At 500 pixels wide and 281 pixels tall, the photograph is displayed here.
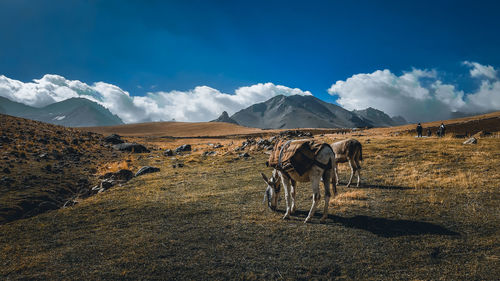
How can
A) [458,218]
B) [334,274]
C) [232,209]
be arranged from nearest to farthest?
[334,274] < [458,218] < [232,209]

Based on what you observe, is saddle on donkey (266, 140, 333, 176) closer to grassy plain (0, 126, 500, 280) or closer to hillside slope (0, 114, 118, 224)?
grassy plain (0, 126, 500, 280)

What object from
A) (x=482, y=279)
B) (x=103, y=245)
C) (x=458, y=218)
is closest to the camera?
(x=482, y=279)

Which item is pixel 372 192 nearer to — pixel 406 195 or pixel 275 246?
pixel 406 195

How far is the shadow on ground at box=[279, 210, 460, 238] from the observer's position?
7483 millimetres

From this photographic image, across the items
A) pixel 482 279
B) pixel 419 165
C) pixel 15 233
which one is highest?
pixel 419 165

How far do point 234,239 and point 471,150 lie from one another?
23.7 metres

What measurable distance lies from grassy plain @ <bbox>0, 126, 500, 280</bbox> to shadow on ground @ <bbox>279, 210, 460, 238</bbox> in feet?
0.11

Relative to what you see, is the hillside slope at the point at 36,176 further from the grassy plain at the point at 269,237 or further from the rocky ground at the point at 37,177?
the grassy plain at the point at 269,237

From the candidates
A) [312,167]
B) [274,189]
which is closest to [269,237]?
[274,189]

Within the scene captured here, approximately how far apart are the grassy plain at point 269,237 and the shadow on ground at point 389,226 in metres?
0.03

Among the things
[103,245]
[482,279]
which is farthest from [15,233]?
[482,279]

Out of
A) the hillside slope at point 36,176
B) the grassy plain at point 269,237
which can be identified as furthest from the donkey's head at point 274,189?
the hillside slope at point 36,176

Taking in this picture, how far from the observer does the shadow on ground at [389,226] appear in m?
7.48

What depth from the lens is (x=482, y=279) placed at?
5.18 metres
